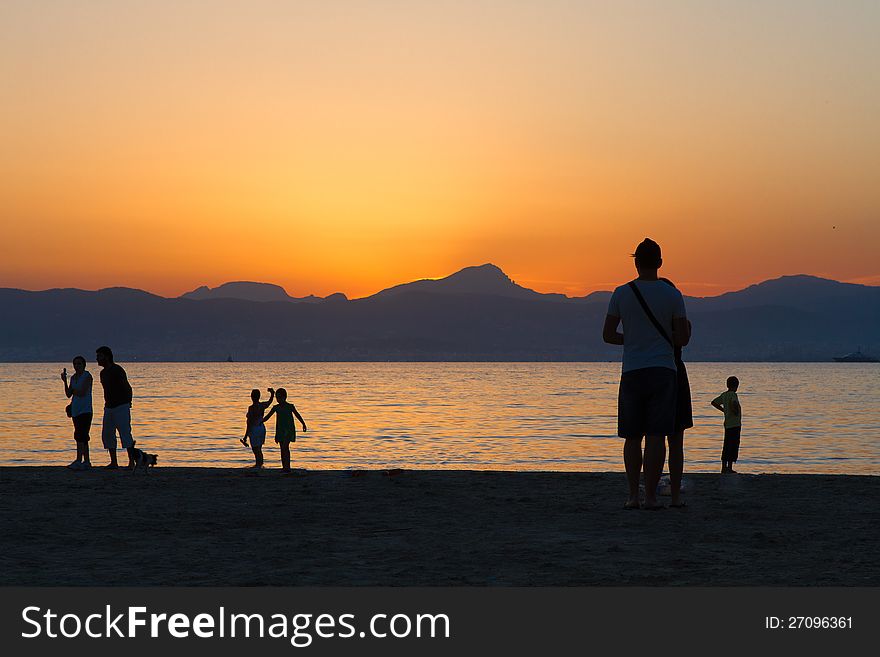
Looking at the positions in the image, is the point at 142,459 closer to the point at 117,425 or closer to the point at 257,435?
the point at 117,425

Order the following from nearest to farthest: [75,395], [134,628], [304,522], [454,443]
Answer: [134,628] → [304,522] → [75,395] → [454,443]

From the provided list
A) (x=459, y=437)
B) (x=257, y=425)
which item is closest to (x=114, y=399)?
(x=257, y=425)

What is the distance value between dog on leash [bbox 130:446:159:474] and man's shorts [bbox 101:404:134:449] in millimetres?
207

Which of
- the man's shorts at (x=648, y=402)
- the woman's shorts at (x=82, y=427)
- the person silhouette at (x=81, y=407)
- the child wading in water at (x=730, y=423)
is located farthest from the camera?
the child wading in water at (x=730, y=423)

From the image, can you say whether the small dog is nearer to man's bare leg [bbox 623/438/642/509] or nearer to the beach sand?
the beach sand

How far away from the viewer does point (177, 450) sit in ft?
113

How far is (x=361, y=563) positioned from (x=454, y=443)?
30563 mm

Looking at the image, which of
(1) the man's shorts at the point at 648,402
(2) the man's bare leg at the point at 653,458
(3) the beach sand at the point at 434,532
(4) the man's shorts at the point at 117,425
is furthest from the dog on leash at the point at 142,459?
(1) the man's shorts at the point at 648,402

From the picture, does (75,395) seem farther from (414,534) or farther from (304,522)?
(414,534)

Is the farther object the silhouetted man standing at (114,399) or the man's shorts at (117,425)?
the silhouetted man standing at (114,399)

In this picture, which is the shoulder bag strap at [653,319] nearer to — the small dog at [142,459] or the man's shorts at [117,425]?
the small dog at [142,459]

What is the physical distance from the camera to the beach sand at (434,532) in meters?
7.46

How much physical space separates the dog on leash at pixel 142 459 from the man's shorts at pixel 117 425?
0.68ft

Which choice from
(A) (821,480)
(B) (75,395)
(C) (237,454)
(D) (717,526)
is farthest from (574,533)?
(C) (237,454)
